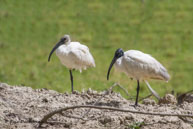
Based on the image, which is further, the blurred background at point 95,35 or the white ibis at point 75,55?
the blurred background at point 95,35

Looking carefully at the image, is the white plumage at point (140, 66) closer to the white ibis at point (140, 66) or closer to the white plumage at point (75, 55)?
the white ibis at point (140, 66)

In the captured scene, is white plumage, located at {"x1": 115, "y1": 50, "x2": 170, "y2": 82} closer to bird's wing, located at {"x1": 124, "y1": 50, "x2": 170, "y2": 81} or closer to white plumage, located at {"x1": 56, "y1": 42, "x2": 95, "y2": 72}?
bird's wing, located at {"x1": 124, "y1": 50, "x2": 170, "y2": 81}

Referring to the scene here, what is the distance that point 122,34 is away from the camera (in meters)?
17.5

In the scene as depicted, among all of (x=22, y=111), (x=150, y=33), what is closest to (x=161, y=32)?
(x=150, y=33)

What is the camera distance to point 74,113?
256 inches

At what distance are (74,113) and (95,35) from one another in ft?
36.2

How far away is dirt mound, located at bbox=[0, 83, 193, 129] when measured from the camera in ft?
19.8

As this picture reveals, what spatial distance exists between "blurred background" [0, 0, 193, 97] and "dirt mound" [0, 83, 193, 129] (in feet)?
15.9

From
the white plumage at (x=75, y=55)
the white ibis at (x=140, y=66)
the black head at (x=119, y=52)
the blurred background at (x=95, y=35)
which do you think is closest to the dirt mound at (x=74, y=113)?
the white ibis at (x=140, y=66)

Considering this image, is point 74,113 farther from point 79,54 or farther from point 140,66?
point 79,54

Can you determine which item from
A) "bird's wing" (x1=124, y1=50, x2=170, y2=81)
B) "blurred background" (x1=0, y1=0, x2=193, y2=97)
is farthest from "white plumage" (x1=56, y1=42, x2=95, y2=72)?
"blurred background" (x1=0, y1=0, x2=193, y2=97)

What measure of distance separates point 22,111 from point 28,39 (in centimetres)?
1072

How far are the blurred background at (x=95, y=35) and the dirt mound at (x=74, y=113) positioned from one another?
4846mm

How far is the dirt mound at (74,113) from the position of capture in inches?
238
